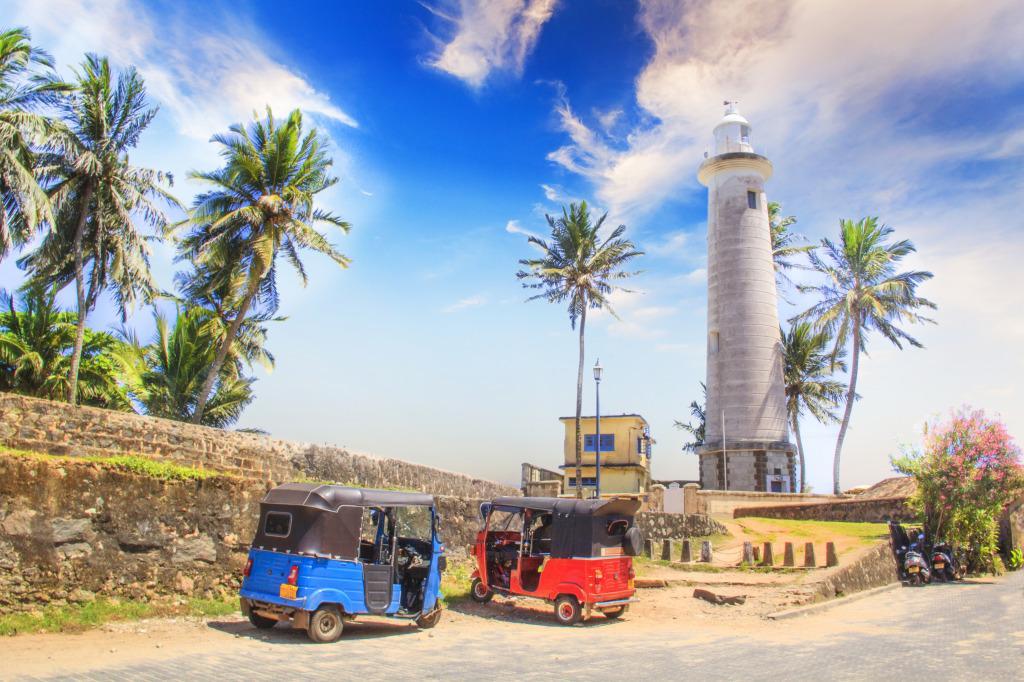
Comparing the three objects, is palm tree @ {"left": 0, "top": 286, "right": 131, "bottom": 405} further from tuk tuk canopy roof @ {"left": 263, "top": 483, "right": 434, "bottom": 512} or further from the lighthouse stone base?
the lighthouse stone base

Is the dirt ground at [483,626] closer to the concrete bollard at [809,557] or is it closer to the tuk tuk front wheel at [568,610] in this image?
the tuk tuk front wheel at [568,610]

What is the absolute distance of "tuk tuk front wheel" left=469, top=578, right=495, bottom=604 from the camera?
11.3 metres

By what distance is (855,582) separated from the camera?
14.2 metres

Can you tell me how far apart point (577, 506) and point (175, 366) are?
18523 mm

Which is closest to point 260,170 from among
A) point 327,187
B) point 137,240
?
point 327,187

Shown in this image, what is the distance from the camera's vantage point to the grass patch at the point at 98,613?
7086 mm

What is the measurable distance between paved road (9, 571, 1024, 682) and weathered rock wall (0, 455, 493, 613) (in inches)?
75.0

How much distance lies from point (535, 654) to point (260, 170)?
1881 cm

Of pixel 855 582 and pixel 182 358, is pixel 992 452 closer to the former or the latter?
pixel 855 582

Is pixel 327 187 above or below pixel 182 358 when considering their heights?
above

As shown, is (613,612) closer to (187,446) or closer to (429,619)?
(429,619)

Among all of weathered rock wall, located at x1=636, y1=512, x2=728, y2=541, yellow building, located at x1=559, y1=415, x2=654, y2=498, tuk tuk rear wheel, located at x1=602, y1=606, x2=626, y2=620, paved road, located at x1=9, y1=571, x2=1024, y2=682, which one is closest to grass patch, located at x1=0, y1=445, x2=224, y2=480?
paved road, located at x1=9, y1=571, x2=1024, y2=682

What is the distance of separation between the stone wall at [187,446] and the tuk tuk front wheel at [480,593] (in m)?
4.42

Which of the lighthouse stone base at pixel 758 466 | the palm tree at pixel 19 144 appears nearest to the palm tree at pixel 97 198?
the palm tree at pixel 19 144
